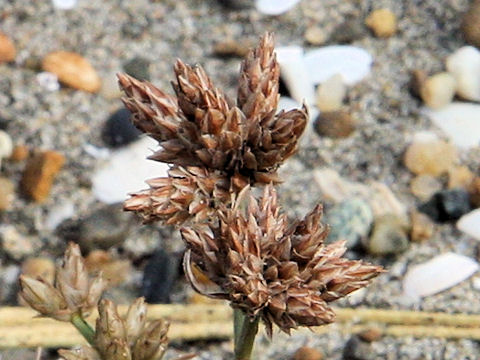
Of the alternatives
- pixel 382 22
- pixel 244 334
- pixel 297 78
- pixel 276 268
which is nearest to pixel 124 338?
pixel 244 334

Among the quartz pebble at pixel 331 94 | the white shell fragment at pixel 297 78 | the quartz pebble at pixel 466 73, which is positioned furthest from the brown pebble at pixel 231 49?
the quartz pebble at pixel 466 73

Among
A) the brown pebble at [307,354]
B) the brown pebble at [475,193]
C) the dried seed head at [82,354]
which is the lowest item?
the dried seed head at [82,354]

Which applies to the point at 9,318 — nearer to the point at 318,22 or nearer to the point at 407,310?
the point at 407,310

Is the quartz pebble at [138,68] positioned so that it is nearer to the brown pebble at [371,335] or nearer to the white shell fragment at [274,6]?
the white shell fragment at [274,6]

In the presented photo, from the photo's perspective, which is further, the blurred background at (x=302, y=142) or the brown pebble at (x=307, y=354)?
the blurred background at (x=302, y=142)

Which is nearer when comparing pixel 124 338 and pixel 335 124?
pixel 124 338

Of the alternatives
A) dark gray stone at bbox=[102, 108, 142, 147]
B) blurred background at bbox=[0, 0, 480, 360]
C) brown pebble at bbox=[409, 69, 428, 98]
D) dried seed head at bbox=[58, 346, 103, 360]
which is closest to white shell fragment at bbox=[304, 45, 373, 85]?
blurred background at bbox=[0, 0, 480, 360]

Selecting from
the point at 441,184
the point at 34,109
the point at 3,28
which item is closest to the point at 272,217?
the point at 441,184

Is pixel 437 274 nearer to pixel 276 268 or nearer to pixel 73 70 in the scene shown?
pixel 276 268
